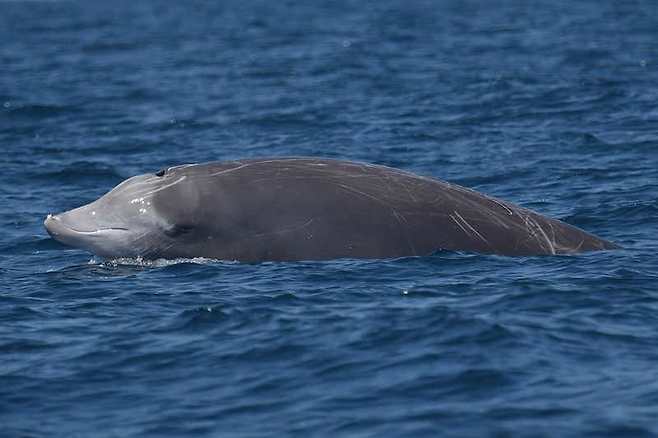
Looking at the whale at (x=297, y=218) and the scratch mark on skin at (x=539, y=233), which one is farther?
the scratch mark on skin at (x=539, y=233)

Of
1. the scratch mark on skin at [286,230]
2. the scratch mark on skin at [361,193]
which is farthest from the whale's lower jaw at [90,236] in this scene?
the scratch mark on skin at [361,193]

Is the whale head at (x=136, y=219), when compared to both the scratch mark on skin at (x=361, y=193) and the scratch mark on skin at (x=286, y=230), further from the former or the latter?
the scratch mark on skin at (x=361, y=193)

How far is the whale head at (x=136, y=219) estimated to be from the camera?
18641mm

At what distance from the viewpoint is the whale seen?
18375 millimetres

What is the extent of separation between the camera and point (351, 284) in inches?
690

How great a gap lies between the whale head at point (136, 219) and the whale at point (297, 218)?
0.01m

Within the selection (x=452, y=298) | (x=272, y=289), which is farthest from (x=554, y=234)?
(x=272, y=289)

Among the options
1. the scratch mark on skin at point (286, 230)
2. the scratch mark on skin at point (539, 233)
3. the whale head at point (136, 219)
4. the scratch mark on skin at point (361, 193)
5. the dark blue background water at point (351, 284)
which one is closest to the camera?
the dark blue background water at point (351, 284)

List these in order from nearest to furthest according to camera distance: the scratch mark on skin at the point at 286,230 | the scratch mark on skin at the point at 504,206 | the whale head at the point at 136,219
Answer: the scratch mark on skin at the point at 286,230
the whale head at the point at 136,219
the scratch mark on skin at the point at 504,206

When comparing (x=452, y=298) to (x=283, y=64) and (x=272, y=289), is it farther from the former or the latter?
(x=283, y=64)

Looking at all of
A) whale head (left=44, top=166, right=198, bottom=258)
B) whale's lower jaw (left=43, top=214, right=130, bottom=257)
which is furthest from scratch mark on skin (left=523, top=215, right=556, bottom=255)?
whale's lower jaw (left=43, top=214, right=130, bottom=257)

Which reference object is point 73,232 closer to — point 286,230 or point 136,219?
point 136,219

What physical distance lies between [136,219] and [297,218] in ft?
6.78

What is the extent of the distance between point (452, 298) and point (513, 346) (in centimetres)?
197
